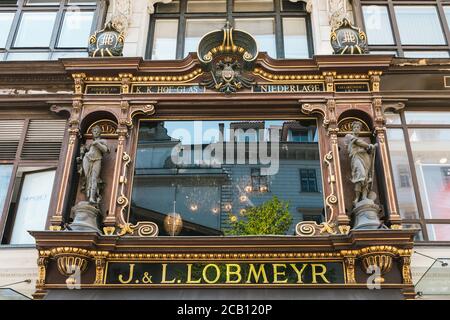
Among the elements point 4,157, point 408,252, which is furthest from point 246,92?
point 4,157

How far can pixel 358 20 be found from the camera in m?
12.8

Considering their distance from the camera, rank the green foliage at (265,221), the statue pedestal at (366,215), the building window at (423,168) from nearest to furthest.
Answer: the statue pedestal at (366,215) → the green foliage at (265,221) → the building window at (423,168)

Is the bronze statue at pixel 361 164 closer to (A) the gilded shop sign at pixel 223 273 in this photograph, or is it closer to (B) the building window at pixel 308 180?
(B) the building window at pixel 308 180

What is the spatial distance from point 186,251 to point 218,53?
461 centimetres

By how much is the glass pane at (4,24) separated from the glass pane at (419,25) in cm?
1011

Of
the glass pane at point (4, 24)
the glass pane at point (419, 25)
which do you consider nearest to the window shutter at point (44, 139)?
the glass pane at point (4, 24)

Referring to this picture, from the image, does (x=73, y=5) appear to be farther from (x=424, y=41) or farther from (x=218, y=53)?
(x=424, y=41)

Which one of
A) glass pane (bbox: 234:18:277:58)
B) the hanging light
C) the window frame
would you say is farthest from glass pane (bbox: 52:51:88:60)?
the hanging light

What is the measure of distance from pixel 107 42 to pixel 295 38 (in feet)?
15.5

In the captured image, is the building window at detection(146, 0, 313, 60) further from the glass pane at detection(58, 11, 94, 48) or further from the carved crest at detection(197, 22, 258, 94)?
the glass pane at detection(58, 11, 94, 48)

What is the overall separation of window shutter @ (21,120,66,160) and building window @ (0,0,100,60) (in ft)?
6.74

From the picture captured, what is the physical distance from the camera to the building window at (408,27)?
12.4 meters

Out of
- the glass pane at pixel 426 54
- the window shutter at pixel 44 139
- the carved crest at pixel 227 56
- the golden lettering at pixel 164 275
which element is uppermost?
the glass pane at pixel 426 54

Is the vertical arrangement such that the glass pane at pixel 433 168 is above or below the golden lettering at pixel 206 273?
above
